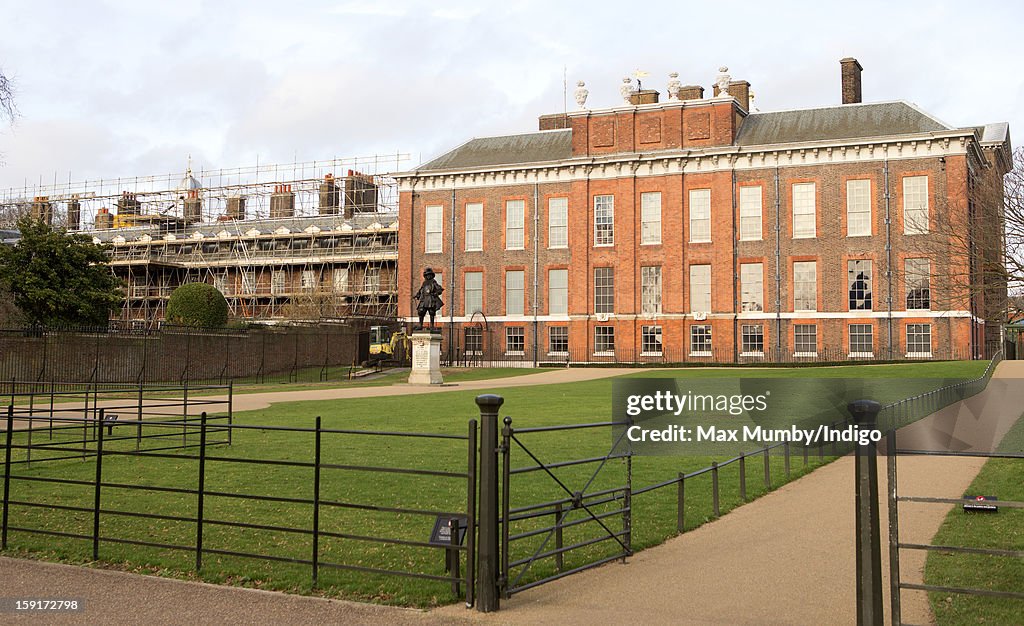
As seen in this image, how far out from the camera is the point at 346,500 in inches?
424

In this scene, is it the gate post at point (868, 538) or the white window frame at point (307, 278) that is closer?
the gate post at point (868, 538)

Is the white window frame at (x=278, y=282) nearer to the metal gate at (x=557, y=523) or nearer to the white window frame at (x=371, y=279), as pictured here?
the white window frame at (x=371, y=279)

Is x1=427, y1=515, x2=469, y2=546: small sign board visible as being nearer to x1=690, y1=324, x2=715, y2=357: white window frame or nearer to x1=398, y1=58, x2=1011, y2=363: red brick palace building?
x1=398, y1=58, x2=1011, y2=363: red brick palace building

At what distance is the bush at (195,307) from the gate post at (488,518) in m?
40.1

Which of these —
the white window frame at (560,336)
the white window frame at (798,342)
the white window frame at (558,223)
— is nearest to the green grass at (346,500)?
the white window frame at (798,342)

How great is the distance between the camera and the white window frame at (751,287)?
47.3 metres

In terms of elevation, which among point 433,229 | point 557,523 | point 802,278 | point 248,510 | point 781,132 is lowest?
point 248,510

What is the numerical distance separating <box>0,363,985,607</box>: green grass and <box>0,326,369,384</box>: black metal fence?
14.4 meters

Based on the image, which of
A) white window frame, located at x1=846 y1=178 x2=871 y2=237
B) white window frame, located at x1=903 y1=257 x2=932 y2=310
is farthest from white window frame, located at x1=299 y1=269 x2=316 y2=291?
white window frame, located at x1=903 y1=257 x2=932 y2=310

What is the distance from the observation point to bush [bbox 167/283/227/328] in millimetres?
44500

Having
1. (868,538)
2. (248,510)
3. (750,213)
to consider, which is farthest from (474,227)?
(868,538)

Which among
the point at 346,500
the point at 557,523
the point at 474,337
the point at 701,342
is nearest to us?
the point at 557,523

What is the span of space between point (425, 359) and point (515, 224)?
19205mm

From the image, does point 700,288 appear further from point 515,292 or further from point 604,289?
point 515,292
